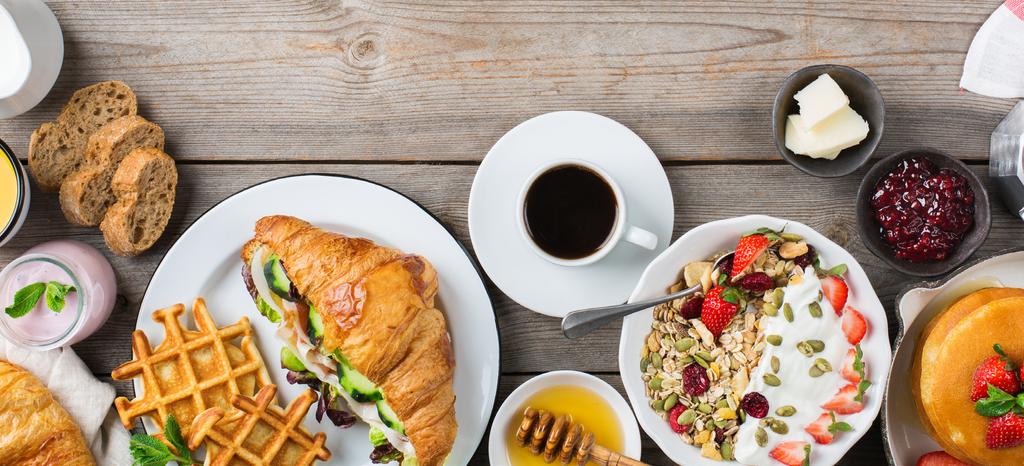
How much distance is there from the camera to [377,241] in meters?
1.82

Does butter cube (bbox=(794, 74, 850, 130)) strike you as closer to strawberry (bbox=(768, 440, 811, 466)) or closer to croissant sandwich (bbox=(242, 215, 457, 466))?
strawberry (bbox=(768, 440, 811, 466))

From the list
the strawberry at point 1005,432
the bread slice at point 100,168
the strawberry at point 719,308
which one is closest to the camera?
the strawberry at point 1005,432

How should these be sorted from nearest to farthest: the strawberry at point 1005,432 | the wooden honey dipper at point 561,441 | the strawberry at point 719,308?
the strawberry at point 1005,432
the strawberry at point 719,308
the wooden honey dipper at point 561,441

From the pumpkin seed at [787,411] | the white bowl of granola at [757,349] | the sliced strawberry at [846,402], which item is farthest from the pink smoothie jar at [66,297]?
the sliced strawberry at [846,402]

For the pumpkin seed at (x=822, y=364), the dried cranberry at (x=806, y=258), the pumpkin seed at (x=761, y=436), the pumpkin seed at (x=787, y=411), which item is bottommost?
the pumpkin seed at (x=761, y=436)

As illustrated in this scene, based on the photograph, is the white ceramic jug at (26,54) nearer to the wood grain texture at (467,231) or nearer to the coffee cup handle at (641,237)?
the wood grain texture at (467,231)

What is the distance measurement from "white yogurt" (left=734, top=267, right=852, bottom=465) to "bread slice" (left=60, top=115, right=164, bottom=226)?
1572mm

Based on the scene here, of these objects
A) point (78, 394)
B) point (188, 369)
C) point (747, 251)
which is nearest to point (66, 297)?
point (78, 394)

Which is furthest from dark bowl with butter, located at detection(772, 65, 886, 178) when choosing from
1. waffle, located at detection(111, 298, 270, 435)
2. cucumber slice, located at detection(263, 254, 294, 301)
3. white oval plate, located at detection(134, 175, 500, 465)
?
waffle, located at detection(111, 298, 270, 435)

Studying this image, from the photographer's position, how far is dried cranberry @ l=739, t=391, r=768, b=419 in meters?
1.59

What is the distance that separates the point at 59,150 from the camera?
189 centimetres

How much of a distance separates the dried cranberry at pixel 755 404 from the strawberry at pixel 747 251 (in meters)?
0.26

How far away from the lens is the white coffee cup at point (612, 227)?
1.68 metres

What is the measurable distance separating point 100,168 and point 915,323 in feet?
6.54
